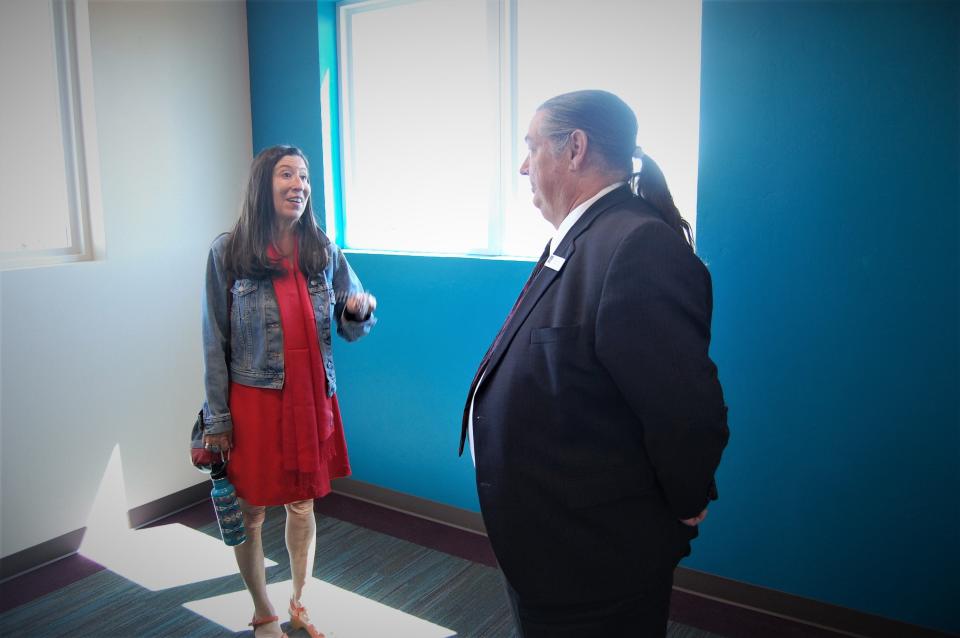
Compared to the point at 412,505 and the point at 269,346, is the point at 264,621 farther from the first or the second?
the point at 412,505

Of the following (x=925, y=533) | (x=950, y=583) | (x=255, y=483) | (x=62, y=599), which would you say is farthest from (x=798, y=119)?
(x=62, y=599)

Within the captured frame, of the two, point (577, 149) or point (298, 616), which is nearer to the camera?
point (577, 149)

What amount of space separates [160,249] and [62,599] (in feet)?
4.92

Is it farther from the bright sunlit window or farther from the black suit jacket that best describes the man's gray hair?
the bright sunlit window

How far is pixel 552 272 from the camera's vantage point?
1.41m

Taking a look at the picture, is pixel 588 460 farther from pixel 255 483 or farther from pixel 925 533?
pixel 925 533

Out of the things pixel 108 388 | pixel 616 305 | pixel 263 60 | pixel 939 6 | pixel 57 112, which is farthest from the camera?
pixel 263 60

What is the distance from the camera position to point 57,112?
2.97m

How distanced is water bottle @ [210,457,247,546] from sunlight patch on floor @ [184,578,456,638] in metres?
0.53

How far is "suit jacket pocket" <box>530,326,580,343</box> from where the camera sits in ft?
4.30

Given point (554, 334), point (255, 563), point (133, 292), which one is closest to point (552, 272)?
point (554, 334)

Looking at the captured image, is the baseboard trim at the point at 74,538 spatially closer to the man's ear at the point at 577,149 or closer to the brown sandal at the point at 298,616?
the brown sandal at the point at 298,616

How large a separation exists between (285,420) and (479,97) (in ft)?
5.50

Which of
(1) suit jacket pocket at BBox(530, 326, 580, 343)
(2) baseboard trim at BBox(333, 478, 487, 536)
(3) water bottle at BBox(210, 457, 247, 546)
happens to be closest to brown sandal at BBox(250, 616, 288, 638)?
(3) water bottle at BBox(210, 457, 247, 546)
